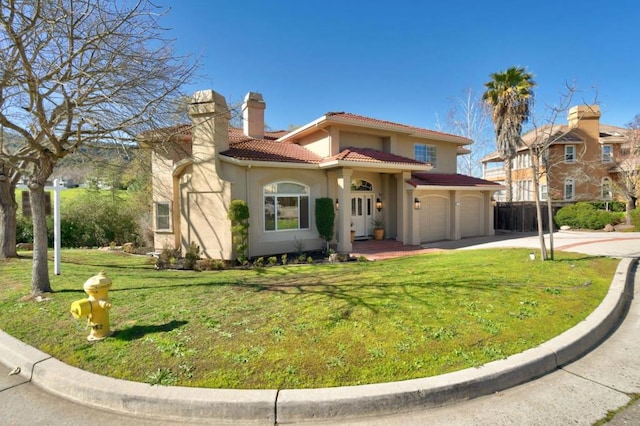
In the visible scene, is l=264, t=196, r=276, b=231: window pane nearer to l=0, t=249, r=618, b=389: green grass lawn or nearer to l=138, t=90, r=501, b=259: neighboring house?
l=138, t=90, r=501, b=259: neighboring house

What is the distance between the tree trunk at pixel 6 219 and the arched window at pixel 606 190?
116ft

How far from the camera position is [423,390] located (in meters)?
3.10

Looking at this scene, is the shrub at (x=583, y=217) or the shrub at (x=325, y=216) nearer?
the shrub at (x=325, y=216)

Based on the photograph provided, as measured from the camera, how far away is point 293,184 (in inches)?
537

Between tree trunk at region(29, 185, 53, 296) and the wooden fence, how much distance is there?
24.4 meters

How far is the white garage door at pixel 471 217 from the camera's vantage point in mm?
18266

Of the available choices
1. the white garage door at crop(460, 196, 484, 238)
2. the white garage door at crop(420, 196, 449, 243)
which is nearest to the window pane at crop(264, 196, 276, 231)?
the white garage door at crop(420, 196, 449, 243)

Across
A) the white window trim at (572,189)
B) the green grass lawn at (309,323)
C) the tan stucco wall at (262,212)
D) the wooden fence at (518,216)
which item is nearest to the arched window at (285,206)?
the tan stucco wall at (262,212)

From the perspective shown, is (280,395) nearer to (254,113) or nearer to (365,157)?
(365,157)

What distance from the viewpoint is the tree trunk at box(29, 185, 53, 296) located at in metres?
6.45

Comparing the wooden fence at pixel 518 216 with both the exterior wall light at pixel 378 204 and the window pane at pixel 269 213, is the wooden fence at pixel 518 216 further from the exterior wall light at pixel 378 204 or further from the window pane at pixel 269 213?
the window pane at pixel 269 213

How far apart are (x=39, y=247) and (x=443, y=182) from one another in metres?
16.8

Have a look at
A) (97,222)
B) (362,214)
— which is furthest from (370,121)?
(97,222)

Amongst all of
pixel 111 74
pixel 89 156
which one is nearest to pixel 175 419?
pixel 111 74
